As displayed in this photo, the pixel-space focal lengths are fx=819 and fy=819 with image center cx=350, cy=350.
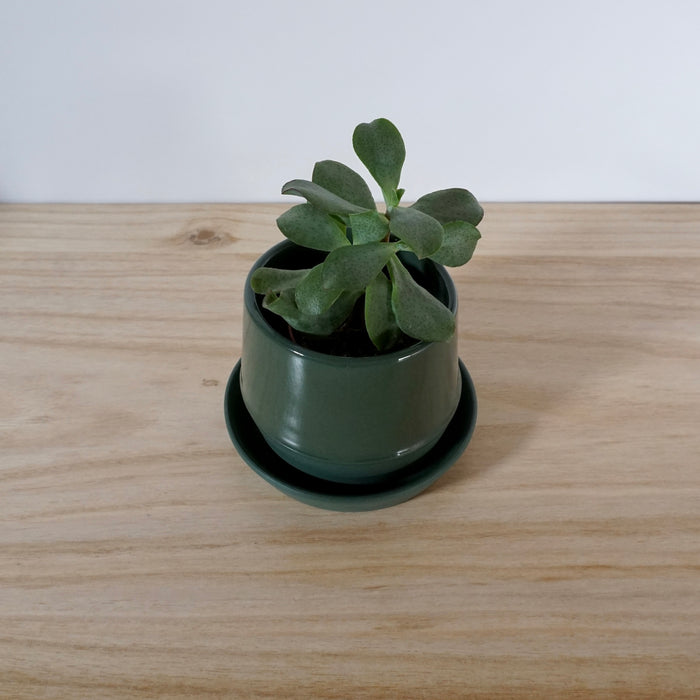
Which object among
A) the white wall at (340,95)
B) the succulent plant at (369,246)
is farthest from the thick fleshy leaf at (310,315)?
the white wall at (340,95)

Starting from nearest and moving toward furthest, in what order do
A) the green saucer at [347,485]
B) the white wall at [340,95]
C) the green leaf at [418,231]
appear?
the green leaf at [418,231] < the green saucer at [347,485] < the white wall at [340,95]

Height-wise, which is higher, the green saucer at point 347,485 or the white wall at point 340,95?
the white wall at point 340,95

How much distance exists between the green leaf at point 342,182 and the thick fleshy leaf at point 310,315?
0.05 metres

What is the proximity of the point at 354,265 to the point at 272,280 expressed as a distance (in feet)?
0.21

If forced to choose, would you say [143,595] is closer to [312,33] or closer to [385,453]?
[385,453]

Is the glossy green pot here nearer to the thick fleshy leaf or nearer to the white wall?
the thick fleshy leaf

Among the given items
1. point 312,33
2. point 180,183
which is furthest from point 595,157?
point 180,183

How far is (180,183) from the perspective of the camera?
29.2 inches

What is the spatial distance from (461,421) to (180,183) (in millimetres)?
369

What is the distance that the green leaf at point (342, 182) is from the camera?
1.43 ft

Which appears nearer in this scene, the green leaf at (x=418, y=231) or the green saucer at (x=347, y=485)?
the green leaf at (x=418, y=231)

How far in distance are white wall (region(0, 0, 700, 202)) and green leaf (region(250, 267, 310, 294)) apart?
29 centimetres

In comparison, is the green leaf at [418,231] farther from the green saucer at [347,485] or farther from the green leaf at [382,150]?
the green saucer at [347,485]

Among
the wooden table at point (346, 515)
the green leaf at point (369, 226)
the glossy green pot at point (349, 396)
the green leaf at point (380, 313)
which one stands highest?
the green leaf at point (369, 226)
